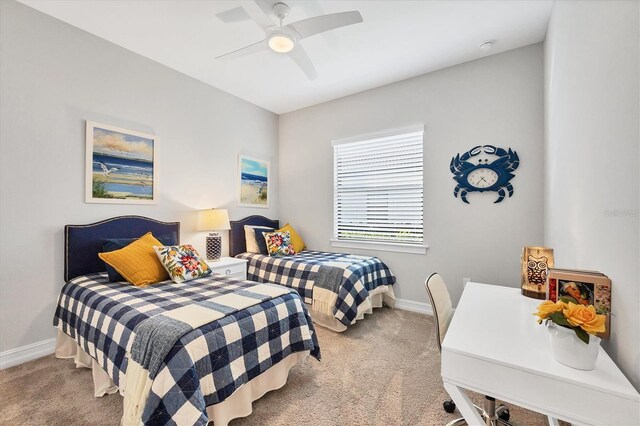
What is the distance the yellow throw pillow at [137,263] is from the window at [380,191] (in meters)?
2.38

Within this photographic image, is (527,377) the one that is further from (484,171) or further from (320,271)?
(484,171)

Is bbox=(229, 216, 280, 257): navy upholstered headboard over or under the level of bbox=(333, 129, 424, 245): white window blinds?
under

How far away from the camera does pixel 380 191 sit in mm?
3848

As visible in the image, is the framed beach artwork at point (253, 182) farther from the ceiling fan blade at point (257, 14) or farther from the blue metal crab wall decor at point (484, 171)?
the blue metal crab wall decor at point (484, 171)

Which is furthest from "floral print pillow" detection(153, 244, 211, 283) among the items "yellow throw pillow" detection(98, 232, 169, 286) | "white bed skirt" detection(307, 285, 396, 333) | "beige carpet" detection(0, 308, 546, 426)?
"white bed skirt" detection(307, 285, 396, 333)

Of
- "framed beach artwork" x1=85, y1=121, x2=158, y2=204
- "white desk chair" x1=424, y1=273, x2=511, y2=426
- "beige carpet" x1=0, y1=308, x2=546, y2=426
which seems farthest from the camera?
"framed beach artwork" x1=85, y1=121, x2=158, y2=204

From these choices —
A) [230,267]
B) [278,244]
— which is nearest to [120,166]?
[230,267]

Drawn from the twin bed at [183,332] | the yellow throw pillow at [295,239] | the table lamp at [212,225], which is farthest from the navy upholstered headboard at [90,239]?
the yellow throw pillow at [295,239]

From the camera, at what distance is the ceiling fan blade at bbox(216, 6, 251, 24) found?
2178mm

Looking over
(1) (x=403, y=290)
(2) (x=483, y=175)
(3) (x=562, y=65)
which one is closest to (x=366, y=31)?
(3) (x=562, y=65)

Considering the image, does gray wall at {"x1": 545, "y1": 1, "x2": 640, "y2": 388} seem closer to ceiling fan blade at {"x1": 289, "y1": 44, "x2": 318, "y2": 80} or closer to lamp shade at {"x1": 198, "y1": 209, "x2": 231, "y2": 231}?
ceiling fan blade at {"x1": 289, "y1": 44, "x2": 318, "y2": 80}

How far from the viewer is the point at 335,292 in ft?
9.39

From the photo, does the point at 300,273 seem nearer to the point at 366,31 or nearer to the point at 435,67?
the point at 366,31

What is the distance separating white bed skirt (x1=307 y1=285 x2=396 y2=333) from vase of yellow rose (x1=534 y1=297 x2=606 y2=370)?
207 centimetres
